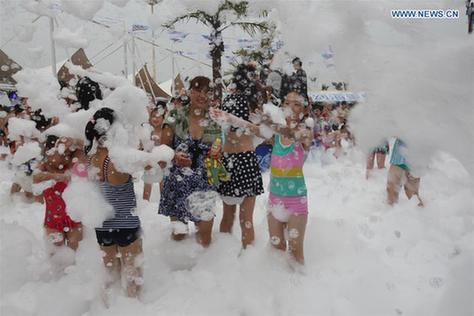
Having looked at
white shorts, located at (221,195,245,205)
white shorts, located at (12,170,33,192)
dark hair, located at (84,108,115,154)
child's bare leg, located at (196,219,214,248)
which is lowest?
child's bare leg, located at (196,219,214,248)

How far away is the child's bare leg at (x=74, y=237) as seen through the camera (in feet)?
11.5

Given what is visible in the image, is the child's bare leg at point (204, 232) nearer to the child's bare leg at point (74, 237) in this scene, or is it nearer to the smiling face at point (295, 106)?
the child's bare leg at point (74, 237)

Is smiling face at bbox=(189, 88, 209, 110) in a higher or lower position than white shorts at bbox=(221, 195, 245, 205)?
higher

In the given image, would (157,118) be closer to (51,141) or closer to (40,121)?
(40,121)

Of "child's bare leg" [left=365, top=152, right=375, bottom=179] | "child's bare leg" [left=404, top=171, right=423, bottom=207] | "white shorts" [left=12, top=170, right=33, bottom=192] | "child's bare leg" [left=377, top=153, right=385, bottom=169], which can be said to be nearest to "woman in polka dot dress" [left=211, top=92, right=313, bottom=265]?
"child's bare leg" [left=404, top=171, right=423, bottom=207]

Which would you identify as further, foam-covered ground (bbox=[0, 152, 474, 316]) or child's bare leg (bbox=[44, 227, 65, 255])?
child's bare leg (bbox=[44, 227, 65, 255])

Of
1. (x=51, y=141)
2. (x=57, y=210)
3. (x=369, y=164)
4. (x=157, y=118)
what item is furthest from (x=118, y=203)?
(x=369, y=164)

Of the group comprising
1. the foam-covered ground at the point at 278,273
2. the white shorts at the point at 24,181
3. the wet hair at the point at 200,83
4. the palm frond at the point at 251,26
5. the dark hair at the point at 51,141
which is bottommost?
the foam-covered ground at the point at 278,273

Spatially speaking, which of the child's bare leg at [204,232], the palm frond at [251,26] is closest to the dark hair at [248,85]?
the child's bare leg at [204,232]

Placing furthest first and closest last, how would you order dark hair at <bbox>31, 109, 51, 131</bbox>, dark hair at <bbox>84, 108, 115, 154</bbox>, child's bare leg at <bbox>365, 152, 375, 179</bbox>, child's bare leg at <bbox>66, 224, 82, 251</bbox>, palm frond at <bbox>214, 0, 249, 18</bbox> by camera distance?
1. child's bare leg at <bbox>365, 152, 375, 179</bbox>
2. palm frond at <bbox>214, 0, 249, 18</bbox>
3. dark hair at <bbox>31, 109, 51, 131</bbox>
4. child's bare leg at <bbox>66, 224, 82, 251</bbox>
5. dark hair at <bbox>84, 108, 115, 154</bbox>

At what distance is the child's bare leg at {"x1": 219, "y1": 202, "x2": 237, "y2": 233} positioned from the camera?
3949 millimetres

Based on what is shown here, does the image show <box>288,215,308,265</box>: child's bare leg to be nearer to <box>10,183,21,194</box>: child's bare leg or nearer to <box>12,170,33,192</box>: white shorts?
<box>12,170,33,192</box>: white shorts

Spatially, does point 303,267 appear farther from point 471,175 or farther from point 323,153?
point 323,153

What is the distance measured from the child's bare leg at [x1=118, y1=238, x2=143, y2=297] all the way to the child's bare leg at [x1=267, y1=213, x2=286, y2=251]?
3.32 feet
